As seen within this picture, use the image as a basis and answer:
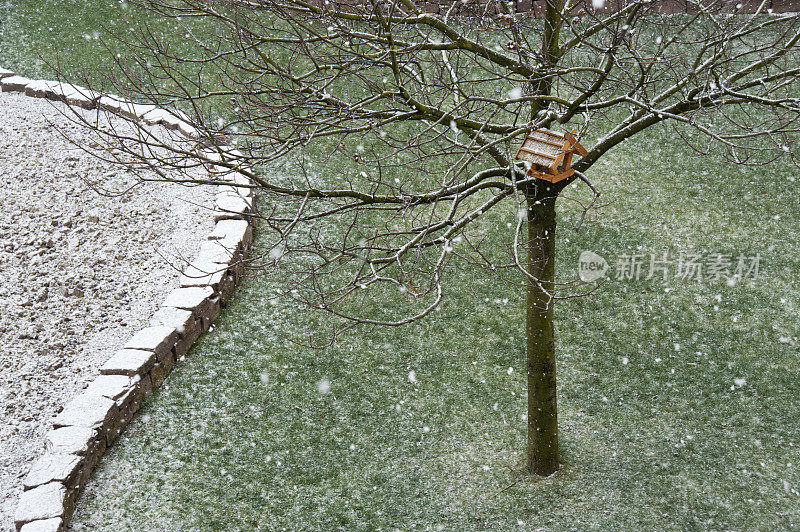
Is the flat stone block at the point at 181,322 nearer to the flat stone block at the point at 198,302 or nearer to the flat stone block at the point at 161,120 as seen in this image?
the flat stone block at the point at 198,302

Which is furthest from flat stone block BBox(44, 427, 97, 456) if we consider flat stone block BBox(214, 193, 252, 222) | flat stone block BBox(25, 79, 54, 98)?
flat stone block BBox(25, 79, 54, 98)

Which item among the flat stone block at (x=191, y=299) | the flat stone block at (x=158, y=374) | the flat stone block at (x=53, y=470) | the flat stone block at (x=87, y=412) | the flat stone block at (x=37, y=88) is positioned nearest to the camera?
the flat stone block at (x=53, y=470)

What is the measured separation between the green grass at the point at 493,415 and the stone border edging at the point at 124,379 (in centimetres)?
17

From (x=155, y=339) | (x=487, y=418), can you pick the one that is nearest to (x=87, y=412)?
(x=155, y=339)

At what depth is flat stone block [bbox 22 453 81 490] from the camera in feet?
17.5

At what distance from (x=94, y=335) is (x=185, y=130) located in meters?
3.94

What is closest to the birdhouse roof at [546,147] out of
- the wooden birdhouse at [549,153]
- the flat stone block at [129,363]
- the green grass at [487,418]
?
the wooden birdhouse at [549,153]

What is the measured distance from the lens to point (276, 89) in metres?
4.60

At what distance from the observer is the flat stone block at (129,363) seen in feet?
20.5

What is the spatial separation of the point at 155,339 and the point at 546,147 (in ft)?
13.4

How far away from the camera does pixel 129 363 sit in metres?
6.31

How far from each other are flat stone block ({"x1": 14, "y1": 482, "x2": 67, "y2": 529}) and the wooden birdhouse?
13.9ft

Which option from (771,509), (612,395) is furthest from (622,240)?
(771,509)

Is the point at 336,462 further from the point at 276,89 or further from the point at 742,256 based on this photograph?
the point at 742,256
